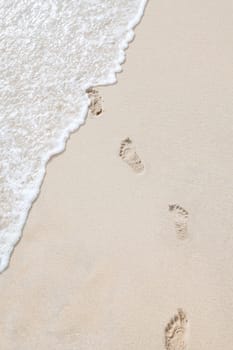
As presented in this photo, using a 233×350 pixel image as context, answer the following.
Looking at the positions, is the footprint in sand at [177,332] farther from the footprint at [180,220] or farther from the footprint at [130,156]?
the footprint at [130,156]

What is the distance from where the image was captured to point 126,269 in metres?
2.60

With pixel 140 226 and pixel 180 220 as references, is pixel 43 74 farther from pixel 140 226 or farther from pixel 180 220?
pixel 180 220

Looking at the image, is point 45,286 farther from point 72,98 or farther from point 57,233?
point 72,98

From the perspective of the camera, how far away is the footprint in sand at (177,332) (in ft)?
7.92

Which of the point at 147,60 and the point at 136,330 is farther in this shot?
the point at 147,60

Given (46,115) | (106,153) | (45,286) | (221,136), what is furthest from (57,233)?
(221,136)

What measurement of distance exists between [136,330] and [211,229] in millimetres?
682

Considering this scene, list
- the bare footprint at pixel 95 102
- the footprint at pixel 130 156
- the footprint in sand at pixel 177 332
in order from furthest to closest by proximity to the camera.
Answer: the bare footprint at pixel 95 102
the footprint at pixel 130 156
the footprint in sand at pixel 177 332

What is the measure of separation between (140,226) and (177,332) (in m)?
0.60

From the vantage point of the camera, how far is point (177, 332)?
2438mm

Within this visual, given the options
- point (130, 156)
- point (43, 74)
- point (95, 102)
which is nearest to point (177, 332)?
point (130, 156)

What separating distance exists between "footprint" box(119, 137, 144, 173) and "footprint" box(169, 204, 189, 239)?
313 mm

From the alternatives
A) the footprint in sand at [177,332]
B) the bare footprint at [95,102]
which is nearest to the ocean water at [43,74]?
the bare footprint at [95,102]

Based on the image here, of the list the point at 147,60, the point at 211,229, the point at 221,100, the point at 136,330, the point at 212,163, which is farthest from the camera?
the point at 147,60
